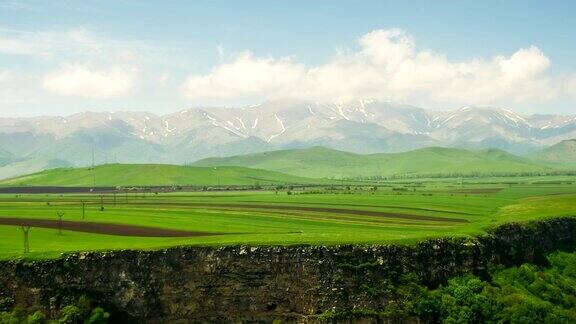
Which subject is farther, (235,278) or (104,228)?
(104,228)

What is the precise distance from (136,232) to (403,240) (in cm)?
4025

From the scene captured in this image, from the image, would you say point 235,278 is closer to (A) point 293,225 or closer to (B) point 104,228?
(B) point 104,228

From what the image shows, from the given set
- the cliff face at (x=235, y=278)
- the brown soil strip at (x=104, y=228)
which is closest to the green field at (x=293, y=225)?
the cliff face at (x=235, y=278)

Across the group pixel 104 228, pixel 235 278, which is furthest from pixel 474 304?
pixel 104 228

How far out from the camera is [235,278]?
6662 centimetres

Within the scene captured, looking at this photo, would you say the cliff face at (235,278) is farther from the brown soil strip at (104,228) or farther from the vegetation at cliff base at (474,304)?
the brown soil strip at (104,228)

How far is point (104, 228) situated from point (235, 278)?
36.4m

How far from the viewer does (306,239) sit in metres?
70.8

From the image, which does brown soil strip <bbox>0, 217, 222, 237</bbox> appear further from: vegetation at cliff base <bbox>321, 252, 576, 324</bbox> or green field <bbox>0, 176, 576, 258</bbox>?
vegetation at cliff base <bbox>321, 252, 576, 324</bbox>

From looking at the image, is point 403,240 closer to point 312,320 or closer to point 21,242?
point 312,320

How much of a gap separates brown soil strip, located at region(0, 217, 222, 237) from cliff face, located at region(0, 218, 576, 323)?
62.5ft

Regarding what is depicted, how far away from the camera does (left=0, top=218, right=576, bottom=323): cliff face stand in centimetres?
6291

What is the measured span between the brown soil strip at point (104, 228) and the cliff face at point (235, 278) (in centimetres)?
1906

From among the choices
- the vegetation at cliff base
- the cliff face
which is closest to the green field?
the cliff face
